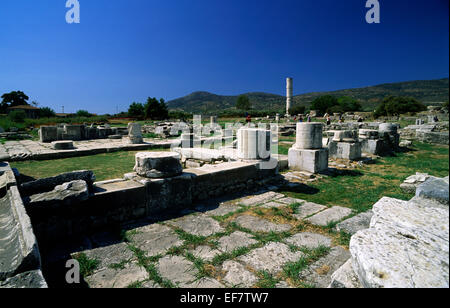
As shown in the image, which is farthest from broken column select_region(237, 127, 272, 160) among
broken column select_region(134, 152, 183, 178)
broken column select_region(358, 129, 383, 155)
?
broken column select_region(358, 129, 383, 155)

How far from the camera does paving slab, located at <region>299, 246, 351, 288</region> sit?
2473 mm

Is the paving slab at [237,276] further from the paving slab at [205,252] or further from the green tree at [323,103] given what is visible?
the green tree at [323,103]

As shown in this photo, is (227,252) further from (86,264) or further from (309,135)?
(309,135)

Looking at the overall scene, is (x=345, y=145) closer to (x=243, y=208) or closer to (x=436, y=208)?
(x=243, y=208)

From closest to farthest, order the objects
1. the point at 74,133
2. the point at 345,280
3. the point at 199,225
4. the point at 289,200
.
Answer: the point at 345,280, the point at 199,225, the point at 289,200, the point at 74,133

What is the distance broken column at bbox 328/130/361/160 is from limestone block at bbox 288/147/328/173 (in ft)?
7.12

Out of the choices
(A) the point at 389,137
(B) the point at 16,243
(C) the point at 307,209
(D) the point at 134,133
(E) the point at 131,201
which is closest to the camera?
(B) the point at 16,243

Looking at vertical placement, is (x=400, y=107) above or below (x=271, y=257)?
above

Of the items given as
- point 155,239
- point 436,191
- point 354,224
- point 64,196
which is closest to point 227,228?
point 155,239

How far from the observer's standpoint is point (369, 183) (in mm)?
6312

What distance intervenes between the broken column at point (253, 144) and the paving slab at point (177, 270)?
3.71 m

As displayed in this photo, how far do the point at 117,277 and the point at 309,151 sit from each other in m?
6.13

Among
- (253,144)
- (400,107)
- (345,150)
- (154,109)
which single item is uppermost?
(154,109)
